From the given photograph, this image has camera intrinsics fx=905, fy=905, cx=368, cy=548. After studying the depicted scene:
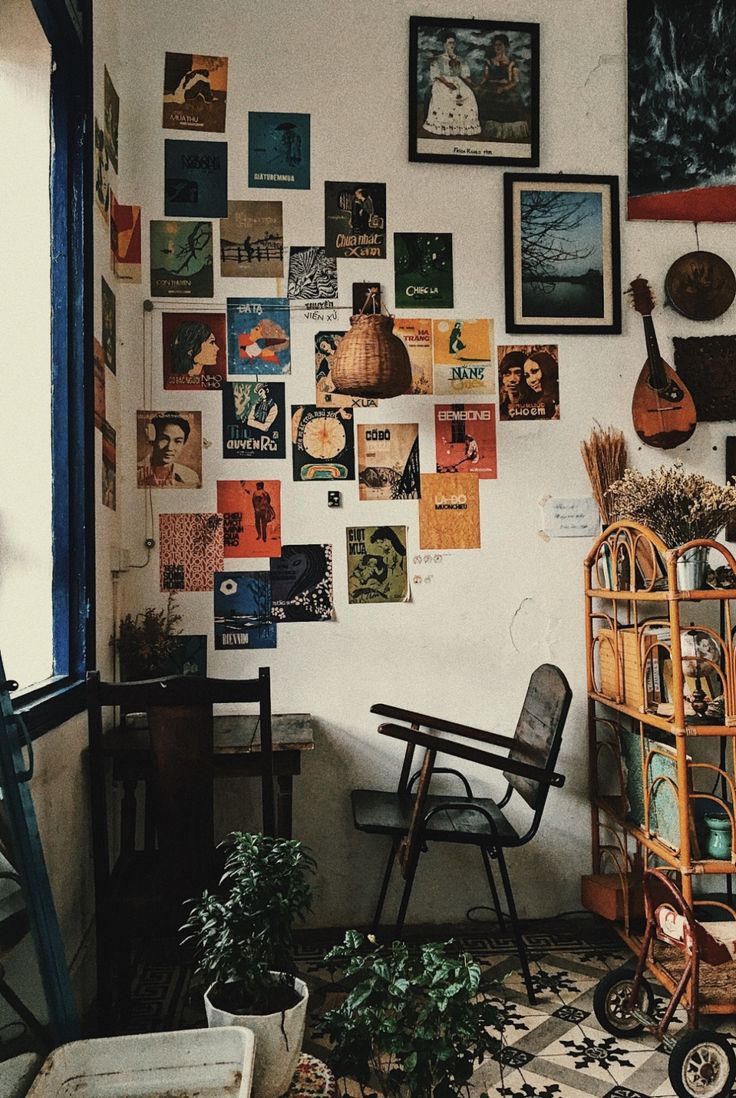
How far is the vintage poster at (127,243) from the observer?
11.3ft

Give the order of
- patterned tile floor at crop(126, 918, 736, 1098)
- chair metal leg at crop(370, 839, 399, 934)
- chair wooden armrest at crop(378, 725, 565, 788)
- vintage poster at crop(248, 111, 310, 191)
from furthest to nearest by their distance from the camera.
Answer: vintage poster at crop(248, 111, 310, 191), chair metal leg at crop(370, 839, 399, 934), chair wooden armrest at crop(378, 725, 565, 788), patterned tile floor at crop(126, 918, 736, 1098)

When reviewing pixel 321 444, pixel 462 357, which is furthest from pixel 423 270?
pixel 321 444

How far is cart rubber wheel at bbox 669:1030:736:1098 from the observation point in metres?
2.27

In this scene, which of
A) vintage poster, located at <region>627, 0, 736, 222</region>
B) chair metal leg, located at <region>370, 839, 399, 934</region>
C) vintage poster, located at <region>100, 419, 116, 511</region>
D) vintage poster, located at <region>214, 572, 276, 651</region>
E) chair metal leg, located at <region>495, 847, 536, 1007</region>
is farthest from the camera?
vintage poster, located at <region>627, 0, 736, 222</region>

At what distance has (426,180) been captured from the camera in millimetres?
3578

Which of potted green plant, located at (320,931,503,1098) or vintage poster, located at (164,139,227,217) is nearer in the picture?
potted green plant, located at (320,931,503,1098)

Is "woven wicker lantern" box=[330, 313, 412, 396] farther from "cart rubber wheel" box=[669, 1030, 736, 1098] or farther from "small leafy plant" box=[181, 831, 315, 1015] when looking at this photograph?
"cart rubber wheel" box=[669, 1030, 736, 1098]

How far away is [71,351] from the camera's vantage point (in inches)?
110

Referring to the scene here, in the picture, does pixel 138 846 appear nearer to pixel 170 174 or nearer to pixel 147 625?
pixel 147 625

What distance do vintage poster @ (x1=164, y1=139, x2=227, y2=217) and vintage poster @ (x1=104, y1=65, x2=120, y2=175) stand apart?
194 millimetres

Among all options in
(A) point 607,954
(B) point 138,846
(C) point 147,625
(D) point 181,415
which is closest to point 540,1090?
(A) point 607,954

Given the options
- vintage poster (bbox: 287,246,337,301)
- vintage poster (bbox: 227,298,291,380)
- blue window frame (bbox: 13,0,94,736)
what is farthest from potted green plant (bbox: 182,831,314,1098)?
vintage poster (bbox: 287,246,337,301)

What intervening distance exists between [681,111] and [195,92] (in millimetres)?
1951

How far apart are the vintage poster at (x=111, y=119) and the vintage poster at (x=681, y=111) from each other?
202 centimetres
